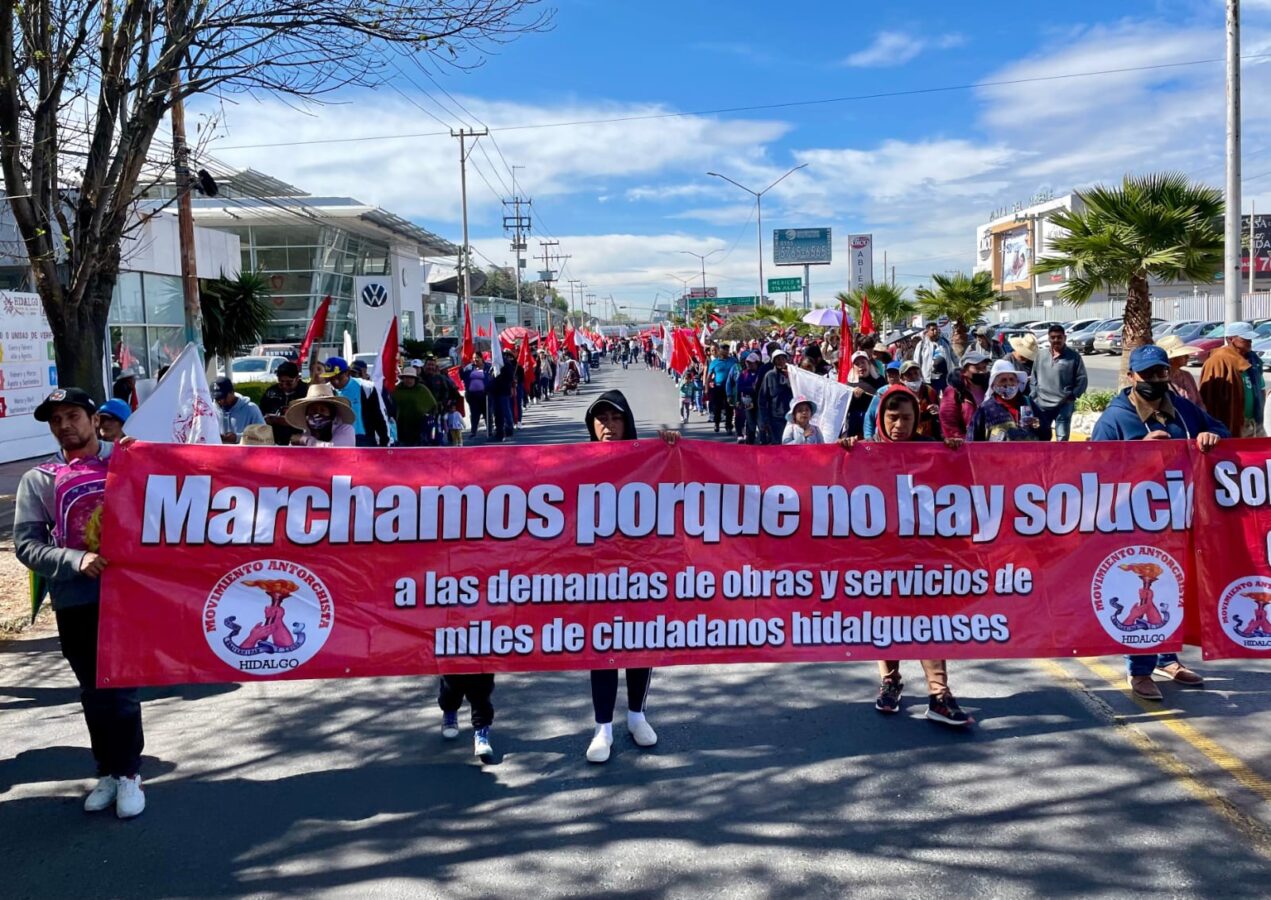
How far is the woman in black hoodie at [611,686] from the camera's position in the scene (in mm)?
4980

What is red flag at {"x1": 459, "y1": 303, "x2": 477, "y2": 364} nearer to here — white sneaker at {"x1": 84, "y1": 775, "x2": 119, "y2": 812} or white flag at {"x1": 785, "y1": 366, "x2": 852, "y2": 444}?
white flag at {"x1": 785, "y1": 366, "x2": 852, "y2": 444}

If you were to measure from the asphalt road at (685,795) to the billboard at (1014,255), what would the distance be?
309 ft

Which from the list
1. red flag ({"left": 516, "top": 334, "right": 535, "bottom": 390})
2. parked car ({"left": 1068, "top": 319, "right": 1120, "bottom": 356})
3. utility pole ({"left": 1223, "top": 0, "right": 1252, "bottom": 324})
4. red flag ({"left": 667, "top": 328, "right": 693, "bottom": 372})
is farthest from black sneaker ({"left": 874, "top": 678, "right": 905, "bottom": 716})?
parked car ({"left": 1068, "top": 319, "right": 1120, "bottom": 356})

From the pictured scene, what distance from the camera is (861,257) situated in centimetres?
6531

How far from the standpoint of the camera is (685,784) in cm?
464

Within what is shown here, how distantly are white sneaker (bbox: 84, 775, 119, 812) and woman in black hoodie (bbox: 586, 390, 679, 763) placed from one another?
78.7 inches

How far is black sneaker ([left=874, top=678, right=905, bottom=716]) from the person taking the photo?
5.46 m

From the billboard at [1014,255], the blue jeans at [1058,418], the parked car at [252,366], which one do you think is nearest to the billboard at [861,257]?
the billboard at [1014,255]

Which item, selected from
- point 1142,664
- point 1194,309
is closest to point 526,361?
point 1142,664

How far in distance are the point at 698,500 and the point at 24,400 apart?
55.8ft

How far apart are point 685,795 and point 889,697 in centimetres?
144

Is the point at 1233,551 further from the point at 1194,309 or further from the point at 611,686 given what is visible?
the point at 1194,309

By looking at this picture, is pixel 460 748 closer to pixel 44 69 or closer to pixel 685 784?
pixel 685 784

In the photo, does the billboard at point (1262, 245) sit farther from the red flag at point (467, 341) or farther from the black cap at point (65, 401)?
the black cap at point (65, 401)
